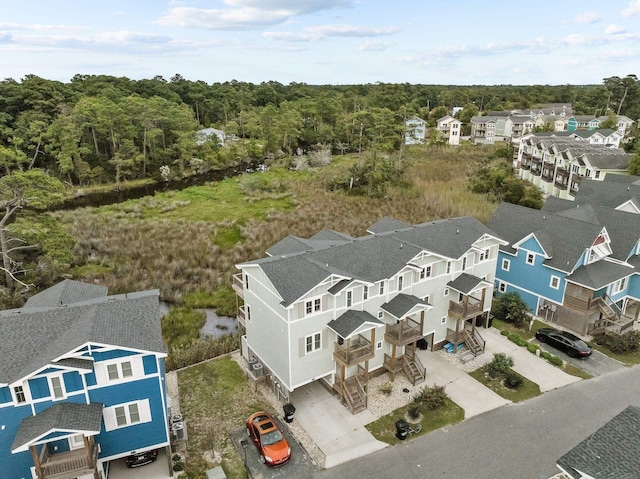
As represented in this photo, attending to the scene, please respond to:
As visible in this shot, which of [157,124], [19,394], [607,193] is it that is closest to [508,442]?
[19,394]

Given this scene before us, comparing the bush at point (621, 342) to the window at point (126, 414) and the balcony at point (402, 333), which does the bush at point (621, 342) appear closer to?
the balcony at point (402, 333)

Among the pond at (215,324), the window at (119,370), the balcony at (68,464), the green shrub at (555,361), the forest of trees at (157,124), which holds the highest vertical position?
the forest of trees at (157,124)

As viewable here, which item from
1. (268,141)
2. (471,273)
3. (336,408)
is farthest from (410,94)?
(336,408)

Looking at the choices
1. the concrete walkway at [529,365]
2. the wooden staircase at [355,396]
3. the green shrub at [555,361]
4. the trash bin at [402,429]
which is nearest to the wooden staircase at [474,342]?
the concrete walkway at [529,365]

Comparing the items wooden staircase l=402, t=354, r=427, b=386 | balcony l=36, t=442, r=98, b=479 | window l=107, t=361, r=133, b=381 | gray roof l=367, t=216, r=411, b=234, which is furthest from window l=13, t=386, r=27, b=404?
gray roof l=367, t=216, r=411, b=234

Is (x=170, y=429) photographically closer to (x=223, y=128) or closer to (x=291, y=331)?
(x=291, y=331)

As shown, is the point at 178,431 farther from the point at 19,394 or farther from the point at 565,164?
the point at 565,164
